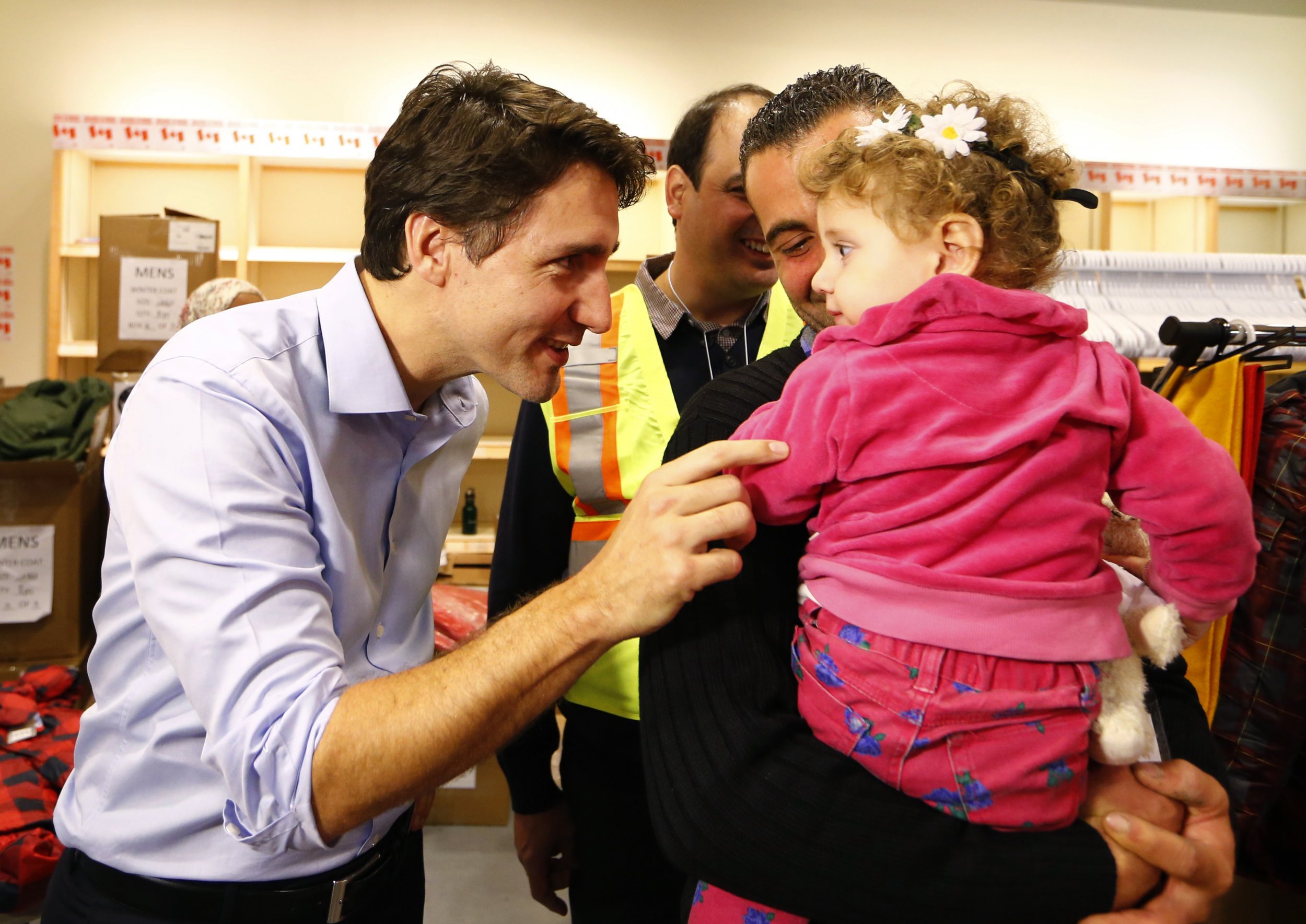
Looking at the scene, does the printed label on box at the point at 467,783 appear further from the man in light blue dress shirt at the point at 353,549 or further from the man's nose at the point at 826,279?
the man's nose at the point at 826,279

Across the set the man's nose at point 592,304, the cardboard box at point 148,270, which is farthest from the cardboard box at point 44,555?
the man's nose at point 592,304

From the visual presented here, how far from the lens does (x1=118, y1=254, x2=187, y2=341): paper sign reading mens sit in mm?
4406

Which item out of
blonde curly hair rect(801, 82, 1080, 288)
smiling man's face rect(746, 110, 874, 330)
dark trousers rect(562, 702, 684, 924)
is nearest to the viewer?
blonde curly hair rect(801, 82, 1080, 288)

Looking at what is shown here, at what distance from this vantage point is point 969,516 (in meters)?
0.94

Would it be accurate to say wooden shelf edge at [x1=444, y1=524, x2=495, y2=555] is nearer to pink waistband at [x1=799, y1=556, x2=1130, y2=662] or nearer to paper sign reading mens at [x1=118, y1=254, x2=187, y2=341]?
paper sign reading mens at [x1=118, y1=254, x2=187, y2=341]

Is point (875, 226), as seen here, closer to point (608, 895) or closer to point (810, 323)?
point (810, 323)

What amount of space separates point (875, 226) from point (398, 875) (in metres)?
1.29

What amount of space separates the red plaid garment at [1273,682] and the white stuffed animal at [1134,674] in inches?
42.1

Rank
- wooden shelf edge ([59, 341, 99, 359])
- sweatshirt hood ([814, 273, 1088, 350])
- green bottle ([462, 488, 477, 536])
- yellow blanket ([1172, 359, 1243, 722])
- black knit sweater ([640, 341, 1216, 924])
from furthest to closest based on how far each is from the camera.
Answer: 1. green bottle ([462, 488, 477, 536])
2. wooden shelf edge ([59, 341, 99, 359])
3. yellow blanket ([1172, 359, 1243, 722])
4. sweatshirt hood ([814, 273, 1088, 350])
5. black knit sweater ([640, 341, 1216, 924])

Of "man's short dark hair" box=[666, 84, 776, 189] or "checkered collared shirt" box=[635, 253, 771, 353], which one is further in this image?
"man's short dark hair" box=[666, 84, 776, 189]

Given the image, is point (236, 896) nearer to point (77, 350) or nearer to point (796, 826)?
point (796, 826)

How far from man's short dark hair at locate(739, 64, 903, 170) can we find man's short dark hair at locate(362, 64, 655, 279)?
0.23 metres

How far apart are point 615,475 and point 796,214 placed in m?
0.59

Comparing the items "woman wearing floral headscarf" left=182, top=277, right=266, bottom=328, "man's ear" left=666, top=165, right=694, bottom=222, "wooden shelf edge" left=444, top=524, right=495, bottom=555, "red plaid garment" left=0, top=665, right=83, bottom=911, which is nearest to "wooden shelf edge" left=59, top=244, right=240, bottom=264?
"woman wearing floral headscarf" left=182, top=277, right=266, bottom=328
